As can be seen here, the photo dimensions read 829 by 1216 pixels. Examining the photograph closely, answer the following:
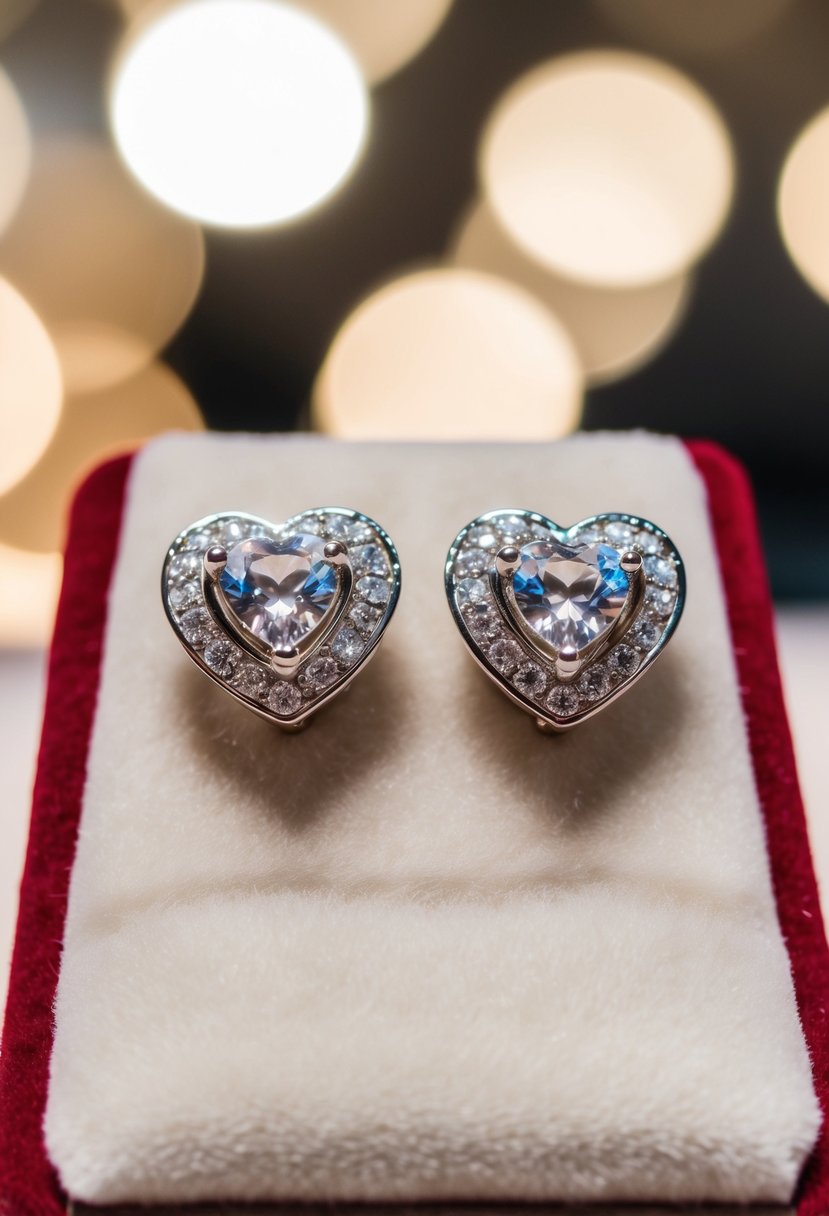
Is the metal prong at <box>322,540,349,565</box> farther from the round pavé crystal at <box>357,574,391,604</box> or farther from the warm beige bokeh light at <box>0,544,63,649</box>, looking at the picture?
the warm beige bokeh light at <box>0,544,63,649</box>

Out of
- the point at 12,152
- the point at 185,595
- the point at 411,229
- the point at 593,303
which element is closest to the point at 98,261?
the point at 12,152

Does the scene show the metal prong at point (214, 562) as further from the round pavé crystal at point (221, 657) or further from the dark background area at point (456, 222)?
the dark background area at point (456, 222)

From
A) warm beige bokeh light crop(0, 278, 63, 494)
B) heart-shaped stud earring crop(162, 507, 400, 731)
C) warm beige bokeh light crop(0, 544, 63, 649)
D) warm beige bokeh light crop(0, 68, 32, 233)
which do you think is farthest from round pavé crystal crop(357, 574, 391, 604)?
warm beige bokeh light crop(0, 68, 32, 233)

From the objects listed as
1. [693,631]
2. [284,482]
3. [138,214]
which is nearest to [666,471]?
[693,631]

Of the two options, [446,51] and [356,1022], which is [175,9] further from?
[356,1022]

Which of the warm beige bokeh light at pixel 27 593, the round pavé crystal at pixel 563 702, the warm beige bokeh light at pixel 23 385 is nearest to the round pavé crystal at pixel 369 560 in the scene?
the round pavé crystal at pixel 563 702
